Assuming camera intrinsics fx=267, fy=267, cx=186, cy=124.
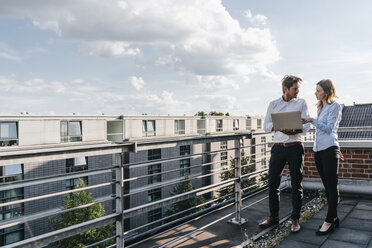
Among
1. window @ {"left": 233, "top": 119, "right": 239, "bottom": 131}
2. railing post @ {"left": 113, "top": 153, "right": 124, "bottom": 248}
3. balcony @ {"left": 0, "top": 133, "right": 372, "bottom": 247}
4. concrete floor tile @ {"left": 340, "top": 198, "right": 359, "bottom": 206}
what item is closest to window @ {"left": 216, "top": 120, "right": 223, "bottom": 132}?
window @ {"left": 233, "top": 119, "right": 239, "bottom": 131}

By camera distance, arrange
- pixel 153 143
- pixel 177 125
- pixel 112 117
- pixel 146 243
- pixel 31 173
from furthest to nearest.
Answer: pixel 177 125 → pixel 112 117 → pixel 31 173 → pixel 146 243 → pixel 153 143

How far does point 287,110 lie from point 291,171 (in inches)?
29.2

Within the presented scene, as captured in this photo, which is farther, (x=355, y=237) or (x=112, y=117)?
(x=112, y=117)

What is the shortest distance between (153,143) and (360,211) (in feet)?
10.8

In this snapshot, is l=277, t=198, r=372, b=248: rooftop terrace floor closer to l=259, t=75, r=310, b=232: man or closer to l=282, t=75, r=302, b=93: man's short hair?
l=259, t=75, r=310, b=232: man

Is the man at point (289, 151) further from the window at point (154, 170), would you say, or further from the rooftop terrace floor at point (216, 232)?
the window at point (154, 170)

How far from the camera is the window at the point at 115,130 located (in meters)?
25.8

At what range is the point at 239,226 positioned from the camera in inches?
129

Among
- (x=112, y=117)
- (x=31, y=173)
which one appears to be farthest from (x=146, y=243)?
(x=112, y=117)

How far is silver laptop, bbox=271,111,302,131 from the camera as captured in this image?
2.92m

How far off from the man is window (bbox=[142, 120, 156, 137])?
82.4 feet

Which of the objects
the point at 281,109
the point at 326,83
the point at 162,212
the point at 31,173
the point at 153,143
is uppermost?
the point at 326,83

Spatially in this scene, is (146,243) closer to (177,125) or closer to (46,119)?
(46,119)

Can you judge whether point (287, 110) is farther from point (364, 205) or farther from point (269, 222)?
point (364, 205)
